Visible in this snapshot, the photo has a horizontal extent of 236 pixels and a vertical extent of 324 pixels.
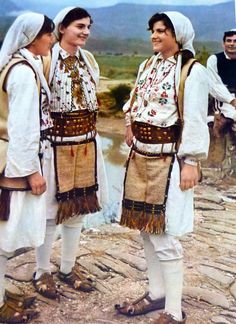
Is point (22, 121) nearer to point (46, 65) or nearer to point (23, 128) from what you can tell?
point (23, 128)

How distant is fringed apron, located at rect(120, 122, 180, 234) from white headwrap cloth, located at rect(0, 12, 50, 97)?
37cm

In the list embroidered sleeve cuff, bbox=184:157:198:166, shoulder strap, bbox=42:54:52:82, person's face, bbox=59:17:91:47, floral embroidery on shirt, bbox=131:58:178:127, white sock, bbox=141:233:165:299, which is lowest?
white sock, bbox=141:233:165:299

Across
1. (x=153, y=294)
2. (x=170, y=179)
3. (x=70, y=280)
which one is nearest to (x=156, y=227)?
A: (x=170, y=179)

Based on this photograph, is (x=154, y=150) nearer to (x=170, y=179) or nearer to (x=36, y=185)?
(x=170, y=179)

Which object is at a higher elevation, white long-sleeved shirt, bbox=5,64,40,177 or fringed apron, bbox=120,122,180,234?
white long-sleeved shirt, bbox=5,64,40,177

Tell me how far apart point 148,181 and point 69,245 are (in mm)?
398

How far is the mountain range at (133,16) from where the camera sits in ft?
5.85

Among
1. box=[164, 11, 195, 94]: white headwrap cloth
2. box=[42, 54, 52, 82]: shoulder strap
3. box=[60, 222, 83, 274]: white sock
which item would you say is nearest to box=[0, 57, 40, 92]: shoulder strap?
box=[42, 54, 52, 82]: shoulder strap

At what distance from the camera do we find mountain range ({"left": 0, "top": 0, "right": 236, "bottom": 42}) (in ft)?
5.85

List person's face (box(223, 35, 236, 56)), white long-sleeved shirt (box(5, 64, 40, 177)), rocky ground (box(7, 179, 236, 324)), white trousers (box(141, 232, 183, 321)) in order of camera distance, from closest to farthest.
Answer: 1. white long-sleeved shirt (box(5, 64, 40, 177))
2. white trousers (box(141, 232, 183, 321))
3. rocky ground (box(7, 179, 236, 324))
4. person's face (box(223, 35, 236, 56))

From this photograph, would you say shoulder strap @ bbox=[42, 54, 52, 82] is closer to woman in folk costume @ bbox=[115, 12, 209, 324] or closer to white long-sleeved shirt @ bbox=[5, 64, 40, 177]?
white long-sleeved shirt @ bbox=[5, 64, 40, 177]

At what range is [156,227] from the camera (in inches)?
66.8

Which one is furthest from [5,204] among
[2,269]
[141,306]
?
[141,306]

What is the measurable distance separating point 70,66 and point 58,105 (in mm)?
124
